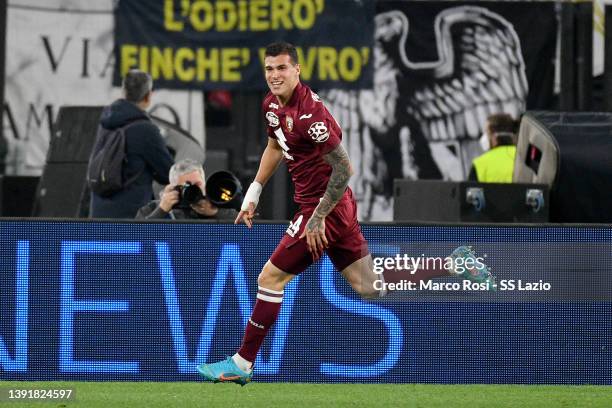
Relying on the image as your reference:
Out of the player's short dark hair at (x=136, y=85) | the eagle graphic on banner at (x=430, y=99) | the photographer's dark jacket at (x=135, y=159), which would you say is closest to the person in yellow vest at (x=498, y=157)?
the photographer's dark jacket at (x=135, y=159)

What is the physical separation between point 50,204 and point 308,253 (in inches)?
201

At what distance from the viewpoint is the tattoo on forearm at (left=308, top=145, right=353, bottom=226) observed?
7641 millimetres

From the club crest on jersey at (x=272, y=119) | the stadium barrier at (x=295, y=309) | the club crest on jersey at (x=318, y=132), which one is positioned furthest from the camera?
the stadium barrier at (x=295, y=309)

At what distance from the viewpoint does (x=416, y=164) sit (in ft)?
52.2

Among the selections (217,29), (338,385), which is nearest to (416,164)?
(217,29)

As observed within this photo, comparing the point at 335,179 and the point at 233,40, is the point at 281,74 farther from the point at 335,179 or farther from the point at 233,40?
the point at 233,40

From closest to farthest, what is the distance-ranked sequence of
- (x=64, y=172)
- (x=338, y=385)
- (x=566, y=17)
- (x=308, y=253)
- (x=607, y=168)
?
(x=308, y=253)
(x=338, y=385)
(x=607, y=168)
(x=64, y=172)
(x=566, y=17)

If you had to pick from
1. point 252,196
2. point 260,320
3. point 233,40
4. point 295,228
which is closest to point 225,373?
point 260,320

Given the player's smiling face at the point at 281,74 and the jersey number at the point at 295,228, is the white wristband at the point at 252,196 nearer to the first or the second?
the jersey number at the point at 295,228

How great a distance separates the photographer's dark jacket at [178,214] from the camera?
9.61 metres

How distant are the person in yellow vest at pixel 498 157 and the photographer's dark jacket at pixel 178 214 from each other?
301 centimetres

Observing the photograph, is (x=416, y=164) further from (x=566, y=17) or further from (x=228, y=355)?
(x=228, y=355)

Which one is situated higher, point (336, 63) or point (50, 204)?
point (336, 63)

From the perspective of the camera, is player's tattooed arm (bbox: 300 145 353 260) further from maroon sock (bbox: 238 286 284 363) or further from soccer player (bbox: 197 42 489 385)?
maroon sock (bbox: 238 286 284 363)
